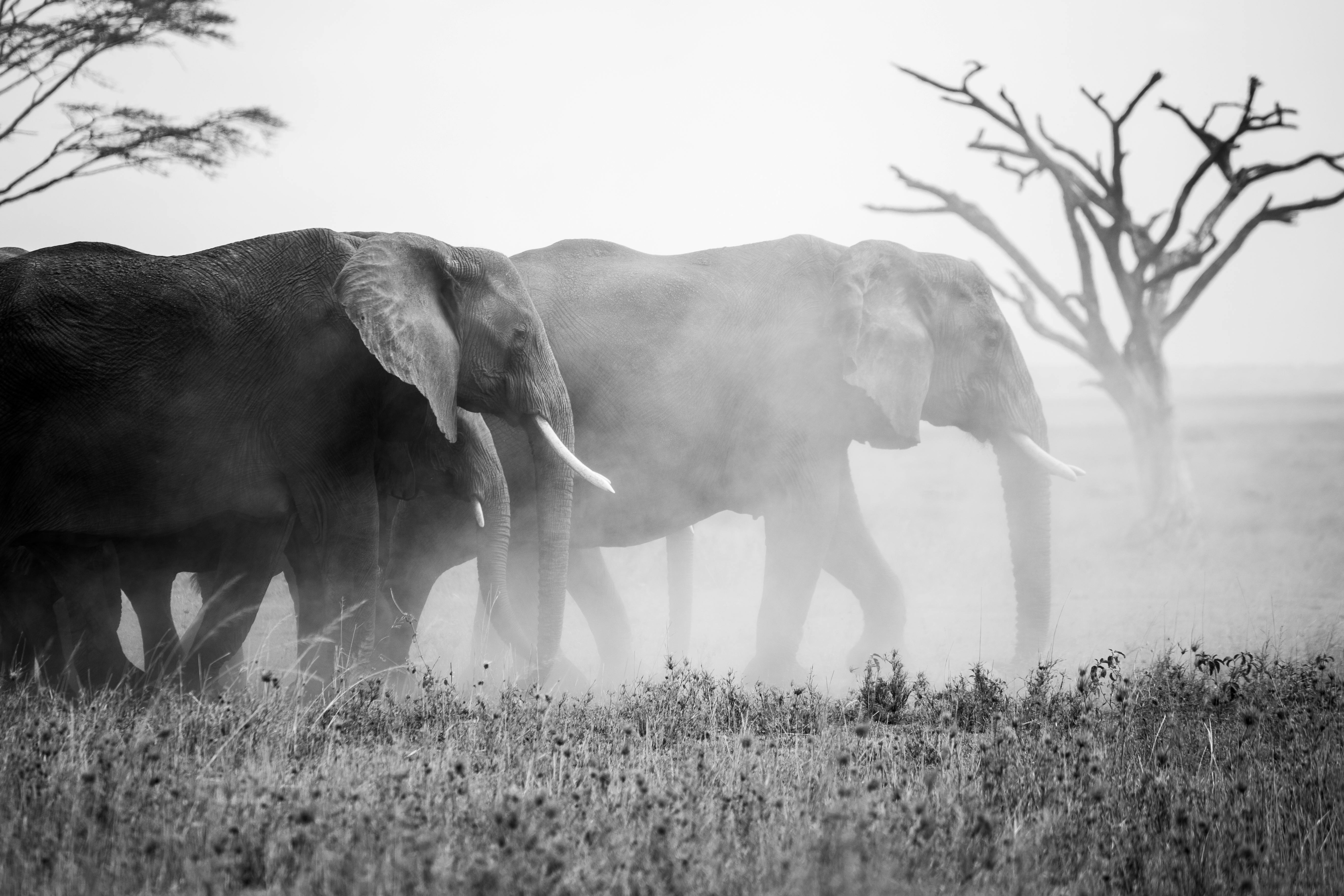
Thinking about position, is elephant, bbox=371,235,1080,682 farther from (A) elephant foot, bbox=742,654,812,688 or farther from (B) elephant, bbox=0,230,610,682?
(B) elephant, bbox=0,230,610,682

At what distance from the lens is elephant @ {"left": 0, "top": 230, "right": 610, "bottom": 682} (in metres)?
7.21

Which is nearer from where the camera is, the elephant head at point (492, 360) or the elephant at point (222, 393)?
the elephant at point (222, 393)

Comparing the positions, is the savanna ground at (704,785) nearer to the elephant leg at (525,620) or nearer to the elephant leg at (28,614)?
the elephant leg at (525,620)

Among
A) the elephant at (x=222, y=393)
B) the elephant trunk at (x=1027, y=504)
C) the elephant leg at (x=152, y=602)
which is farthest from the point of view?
the elephant trunk at (x=1027, y=504)

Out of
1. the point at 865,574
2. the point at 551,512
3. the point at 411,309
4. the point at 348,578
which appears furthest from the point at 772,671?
the point at 411,309

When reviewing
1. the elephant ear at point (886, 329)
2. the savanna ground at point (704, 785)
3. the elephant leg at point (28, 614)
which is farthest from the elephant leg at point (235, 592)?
the elephant ear at point (886, 329)

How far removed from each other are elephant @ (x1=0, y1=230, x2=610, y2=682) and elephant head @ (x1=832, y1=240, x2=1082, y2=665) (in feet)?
11.6

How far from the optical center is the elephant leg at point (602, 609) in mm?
10594

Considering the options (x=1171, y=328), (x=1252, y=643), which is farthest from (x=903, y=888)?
(x=1171, y=328)

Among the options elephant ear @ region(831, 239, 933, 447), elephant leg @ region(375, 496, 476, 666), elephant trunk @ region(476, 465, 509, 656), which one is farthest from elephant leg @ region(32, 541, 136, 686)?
elephant ear @ region(831, 239, 933, 447)

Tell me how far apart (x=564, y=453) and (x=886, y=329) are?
9.99ft

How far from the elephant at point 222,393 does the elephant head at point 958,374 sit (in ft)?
11.6

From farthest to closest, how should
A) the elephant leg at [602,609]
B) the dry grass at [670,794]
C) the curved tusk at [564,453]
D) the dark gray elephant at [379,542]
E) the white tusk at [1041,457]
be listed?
the elephant leg at [602,609] → the white tusk at [1041,457] → the dark gray elephant at [379,542] → the curved tusk at [564,453] → the dry grass at [670,794]

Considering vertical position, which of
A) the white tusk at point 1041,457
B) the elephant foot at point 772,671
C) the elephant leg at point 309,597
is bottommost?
the elephant foot at point 772,671
